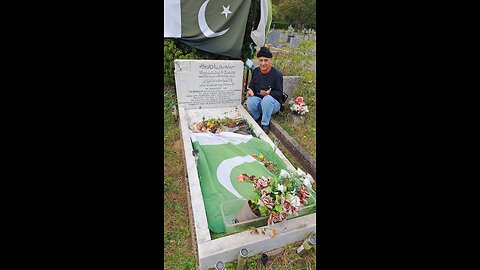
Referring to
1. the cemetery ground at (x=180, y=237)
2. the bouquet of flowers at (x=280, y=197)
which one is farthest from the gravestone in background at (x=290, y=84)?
the bouquet of flowers at (x=280, y=197)

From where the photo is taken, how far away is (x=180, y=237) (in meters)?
2.59

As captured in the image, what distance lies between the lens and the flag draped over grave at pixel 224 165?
2.62 meters

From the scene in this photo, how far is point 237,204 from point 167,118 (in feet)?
9.75

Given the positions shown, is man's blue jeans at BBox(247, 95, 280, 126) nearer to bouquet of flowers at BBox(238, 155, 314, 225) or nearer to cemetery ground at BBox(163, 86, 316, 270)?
cemetery ground at BBox(163, 86, 316, 270)

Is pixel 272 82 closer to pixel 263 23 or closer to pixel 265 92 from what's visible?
pixel 265 92

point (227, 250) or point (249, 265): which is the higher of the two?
point (227, 250)

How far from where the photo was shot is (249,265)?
2.17 metres

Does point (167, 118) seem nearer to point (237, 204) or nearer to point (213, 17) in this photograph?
point (213, 17)

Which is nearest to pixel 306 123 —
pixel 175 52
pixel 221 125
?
pixel 221 125

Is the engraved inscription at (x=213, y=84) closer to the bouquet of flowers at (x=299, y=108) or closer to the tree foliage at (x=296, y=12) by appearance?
the bouquet of flowers at (x=299, y=108)

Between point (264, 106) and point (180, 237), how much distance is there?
9.14ft

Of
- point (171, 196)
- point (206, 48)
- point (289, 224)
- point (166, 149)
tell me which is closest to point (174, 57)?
point (206, 48)

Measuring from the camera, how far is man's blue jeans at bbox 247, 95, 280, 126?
462 centimetres
